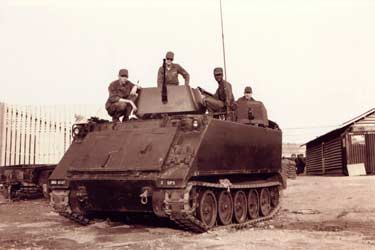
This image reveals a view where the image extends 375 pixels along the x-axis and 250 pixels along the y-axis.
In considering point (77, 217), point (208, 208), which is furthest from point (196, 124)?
point (77, 217)

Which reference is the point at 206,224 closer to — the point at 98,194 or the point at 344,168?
the point at 98,194

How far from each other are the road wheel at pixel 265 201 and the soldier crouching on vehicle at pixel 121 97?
333 cm

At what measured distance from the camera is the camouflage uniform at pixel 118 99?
10508 millimetres

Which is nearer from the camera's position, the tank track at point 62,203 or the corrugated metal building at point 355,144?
the tank track at point 62,203

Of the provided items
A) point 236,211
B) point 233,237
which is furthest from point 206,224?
point 236,211

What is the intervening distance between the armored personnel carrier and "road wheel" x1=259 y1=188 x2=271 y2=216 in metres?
0.39

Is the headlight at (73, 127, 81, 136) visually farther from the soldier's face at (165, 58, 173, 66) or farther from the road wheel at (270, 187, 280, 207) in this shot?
the road wheel at (270, 187, 280, 207)

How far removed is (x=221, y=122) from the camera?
9258mm

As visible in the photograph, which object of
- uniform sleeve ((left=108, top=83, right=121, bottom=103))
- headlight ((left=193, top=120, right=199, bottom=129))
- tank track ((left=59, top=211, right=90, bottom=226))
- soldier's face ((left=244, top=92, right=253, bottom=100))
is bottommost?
tank track ((left=59, top=211, right=90, bottom=226))

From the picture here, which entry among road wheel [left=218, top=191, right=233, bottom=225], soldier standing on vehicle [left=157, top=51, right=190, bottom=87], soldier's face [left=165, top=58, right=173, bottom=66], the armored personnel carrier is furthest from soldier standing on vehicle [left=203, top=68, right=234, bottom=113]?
road wheel [left=218, top=191, right=233, bottom=225]

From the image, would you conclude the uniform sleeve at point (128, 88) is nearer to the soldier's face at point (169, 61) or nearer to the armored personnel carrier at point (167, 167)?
the armored personnel carrier at point (167, 167)

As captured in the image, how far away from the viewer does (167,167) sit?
8461 mm

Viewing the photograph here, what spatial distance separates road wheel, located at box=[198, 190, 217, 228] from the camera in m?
8.70

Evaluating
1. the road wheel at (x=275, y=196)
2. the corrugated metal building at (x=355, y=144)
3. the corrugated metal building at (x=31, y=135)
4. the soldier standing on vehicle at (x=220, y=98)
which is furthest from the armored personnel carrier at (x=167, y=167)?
the corrugated metal building at (x=355, y=144)
